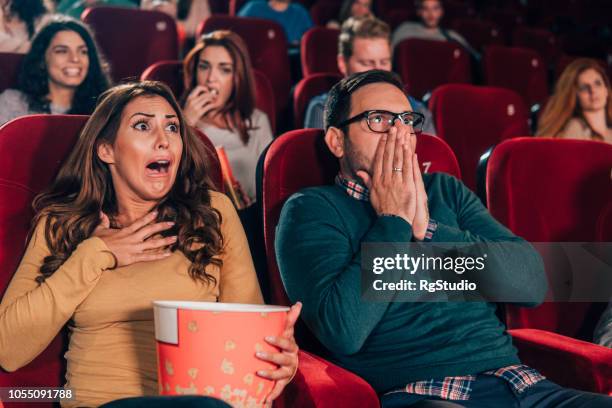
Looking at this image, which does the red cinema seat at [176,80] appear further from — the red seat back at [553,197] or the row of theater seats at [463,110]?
the red seat back at [553,197]

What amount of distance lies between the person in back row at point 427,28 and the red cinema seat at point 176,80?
1.37m

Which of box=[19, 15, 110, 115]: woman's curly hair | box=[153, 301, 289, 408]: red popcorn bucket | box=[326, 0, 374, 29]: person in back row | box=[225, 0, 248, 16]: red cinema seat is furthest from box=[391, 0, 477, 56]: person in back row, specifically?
box=[153, 301, 289, 408]: red popcorn bucket

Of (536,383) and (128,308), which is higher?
(128,308)

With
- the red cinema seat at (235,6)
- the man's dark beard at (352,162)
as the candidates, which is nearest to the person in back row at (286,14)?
the red cinema seat at (235,6)

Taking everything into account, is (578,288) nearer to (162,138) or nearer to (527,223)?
(527,223)

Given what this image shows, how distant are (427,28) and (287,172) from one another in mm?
2545

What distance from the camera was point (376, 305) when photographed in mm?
1217

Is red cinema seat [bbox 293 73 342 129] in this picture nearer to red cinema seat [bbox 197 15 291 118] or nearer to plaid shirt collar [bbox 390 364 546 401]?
red cinema seat [bbox 197 15 291 118]

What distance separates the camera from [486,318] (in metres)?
1.34

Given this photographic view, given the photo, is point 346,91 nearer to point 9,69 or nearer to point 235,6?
point 9,69

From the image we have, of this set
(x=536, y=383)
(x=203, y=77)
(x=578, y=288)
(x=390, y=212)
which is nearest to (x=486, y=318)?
(x=536, y=383)

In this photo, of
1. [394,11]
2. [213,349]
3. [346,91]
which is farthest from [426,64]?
[213,349]

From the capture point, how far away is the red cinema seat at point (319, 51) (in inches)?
126

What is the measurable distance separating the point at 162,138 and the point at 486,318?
591 millimetres
